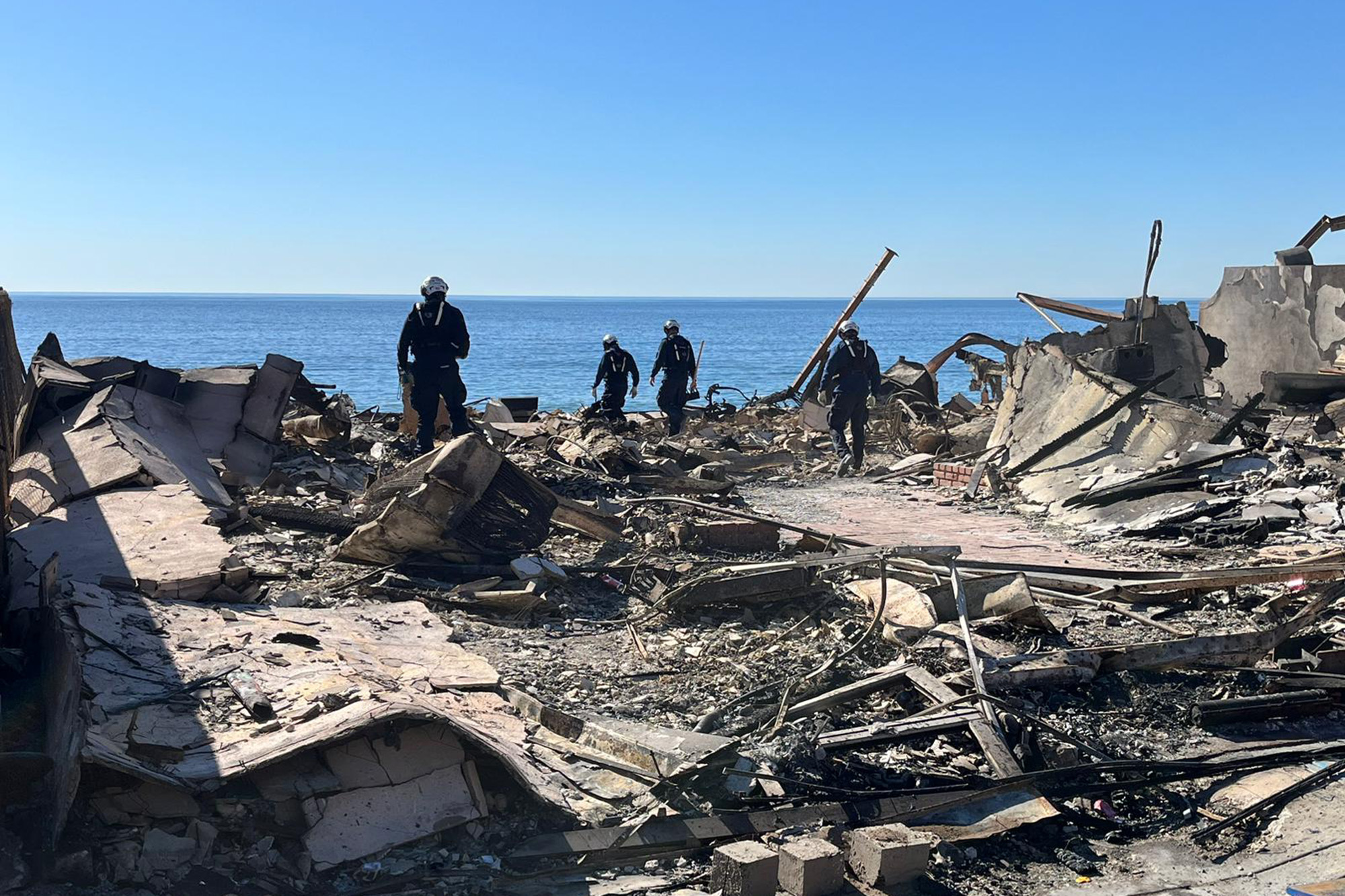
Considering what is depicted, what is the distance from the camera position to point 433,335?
11.6 metres

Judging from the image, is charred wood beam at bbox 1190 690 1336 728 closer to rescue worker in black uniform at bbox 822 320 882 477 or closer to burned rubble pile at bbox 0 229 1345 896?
burned rubble pile at bbox 0 229 1345 896

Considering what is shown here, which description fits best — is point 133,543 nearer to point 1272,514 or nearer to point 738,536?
point 738,536

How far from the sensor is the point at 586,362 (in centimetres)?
6241

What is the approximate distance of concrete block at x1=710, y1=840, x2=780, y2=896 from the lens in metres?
4.02

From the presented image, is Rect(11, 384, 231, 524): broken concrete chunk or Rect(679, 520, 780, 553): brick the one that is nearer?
Rect(11, 384, 231, 524): broken concrete chunk

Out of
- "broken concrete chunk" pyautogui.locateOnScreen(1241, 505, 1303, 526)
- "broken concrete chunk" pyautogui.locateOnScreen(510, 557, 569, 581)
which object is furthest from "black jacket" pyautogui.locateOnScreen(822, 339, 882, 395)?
"broken concrete chunk" pyautogui.locateOnScreen(510, 557, 569, 581)

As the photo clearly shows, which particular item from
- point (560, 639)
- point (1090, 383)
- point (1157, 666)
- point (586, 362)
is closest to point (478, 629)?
point (560, 639)

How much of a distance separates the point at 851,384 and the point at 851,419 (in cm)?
51

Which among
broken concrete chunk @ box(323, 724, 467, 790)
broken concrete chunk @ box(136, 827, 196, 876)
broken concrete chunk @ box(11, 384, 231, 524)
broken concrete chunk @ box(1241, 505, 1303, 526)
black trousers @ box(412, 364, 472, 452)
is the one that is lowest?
broken concrete chunk @ box(136, 827, 196, 876)

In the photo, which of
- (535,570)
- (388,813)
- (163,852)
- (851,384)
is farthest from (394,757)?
(851,384)

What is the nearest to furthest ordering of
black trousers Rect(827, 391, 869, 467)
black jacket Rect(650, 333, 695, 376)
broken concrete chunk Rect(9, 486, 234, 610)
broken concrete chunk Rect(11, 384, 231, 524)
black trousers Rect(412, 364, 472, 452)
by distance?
broken concrete chunk Rect(9, 486, 234, 610), broken concrete chunk Rect(11, 384, 231, 524), black trousers Rect(412, 364, 472, 452), black trousers Rect(827, 391, 869, 467), black jacket Rect(650, 333, 695, 376)

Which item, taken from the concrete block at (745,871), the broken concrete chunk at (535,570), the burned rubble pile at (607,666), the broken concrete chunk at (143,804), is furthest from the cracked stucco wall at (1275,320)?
the broken concrete chunk at (143,804)

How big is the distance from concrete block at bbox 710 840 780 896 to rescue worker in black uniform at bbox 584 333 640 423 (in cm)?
1153

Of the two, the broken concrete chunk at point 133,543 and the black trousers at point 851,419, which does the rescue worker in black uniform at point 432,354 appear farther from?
the black trousers at point 851,419
